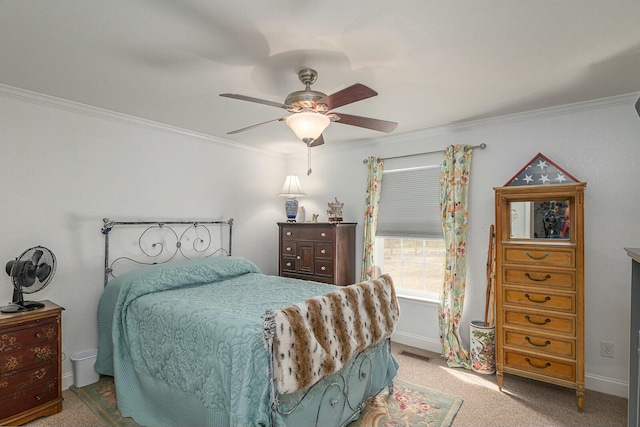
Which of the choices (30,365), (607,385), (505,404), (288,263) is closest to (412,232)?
(288,263)

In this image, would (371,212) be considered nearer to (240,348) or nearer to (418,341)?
(418,341)

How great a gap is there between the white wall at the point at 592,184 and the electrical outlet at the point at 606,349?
0.03 meters

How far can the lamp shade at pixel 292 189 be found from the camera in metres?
4.64

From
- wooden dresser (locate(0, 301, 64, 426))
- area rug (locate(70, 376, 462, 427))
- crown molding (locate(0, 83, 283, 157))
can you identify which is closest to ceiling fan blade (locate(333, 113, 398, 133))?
area rug (locate(70, 376, 462, 427))

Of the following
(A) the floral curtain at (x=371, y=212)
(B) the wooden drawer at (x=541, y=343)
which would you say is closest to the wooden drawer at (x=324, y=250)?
(A) the floral curtain at (x=371, y=212)

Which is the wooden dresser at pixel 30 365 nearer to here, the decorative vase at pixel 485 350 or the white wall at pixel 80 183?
the white wall at pixel 80 183

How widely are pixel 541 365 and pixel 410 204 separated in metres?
2.04

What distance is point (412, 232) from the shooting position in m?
4.04

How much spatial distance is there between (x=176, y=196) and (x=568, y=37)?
148 inches

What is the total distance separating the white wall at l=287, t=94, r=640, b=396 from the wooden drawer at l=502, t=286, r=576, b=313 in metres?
0.49

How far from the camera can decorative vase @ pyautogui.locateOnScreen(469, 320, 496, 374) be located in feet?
10.6

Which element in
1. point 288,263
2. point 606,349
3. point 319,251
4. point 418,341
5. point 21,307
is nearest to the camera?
point 21,307

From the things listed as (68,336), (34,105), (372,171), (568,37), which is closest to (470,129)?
(372,171)

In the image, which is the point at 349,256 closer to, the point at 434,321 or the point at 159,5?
the point at 434,321
